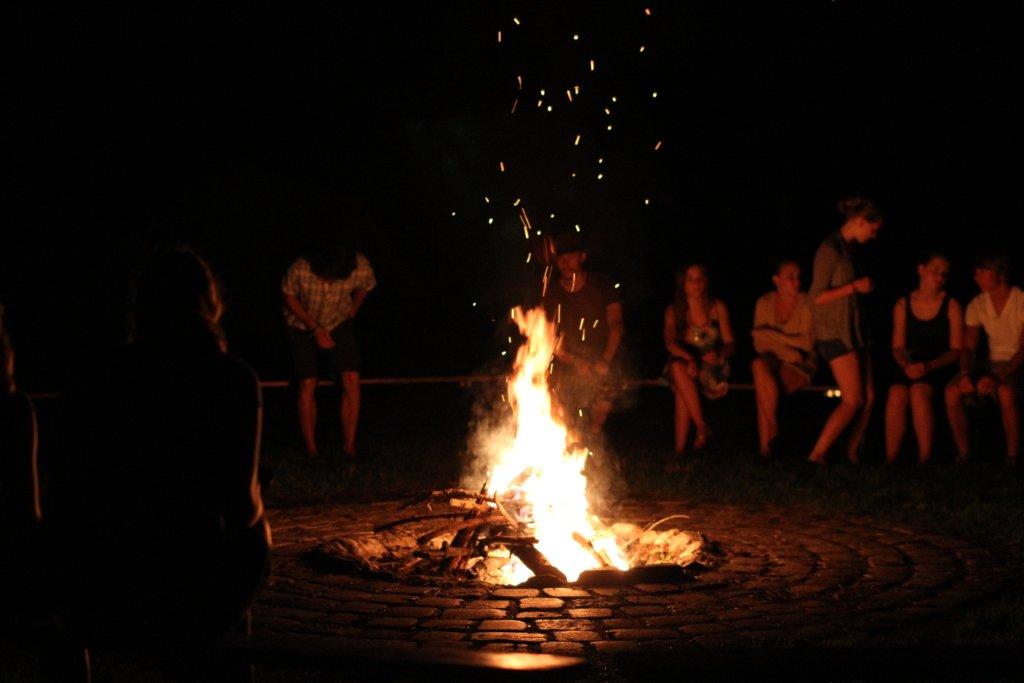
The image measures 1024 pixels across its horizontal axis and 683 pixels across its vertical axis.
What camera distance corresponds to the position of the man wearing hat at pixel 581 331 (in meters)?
11.9

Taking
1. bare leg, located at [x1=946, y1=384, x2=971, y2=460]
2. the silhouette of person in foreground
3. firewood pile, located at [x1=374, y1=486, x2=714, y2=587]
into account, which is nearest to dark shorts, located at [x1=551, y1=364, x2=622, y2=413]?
bare leg, located at [x1=946, y1=384, x2=971, y2=460]

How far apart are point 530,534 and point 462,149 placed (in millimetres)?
Answer: 21082

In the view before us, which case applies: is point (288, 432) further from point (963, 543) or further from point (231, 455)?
point (231, 455)

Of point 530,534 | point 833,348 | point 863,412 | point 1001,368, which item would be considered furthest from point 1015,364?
point 530,534

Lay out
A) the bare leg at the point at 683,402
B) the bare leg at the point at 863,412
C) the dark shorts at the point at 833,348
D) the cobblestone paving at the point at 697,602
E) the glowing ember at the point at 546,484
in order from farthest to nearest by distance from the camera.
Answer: the bare leg at the point at 683,402
the bare leg at the point at 863,412
the dark shorts at the point at 833,348
the glowing ember at the point at 546,484
the cobblestone paving at the point at 697,602

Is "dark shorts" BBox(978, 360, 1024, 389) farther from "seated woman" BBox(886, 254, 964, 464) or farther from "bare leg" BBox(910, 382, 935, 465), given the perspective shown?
"bare leg" BBox(910, 382, 935, 465)

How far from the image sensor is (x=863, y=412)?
11.5 meters

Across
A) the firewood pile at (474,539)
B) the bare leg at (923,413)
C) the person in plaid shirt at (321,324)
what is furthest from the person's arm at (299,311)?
the bare leg at (923,413)

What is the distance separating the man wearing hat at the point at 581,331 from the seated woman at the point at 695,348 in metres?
0.59

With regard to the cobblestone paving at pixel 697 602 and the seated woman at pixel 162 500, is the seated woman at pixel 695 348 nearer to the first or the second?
the cobblestone paving at pixel 697 602

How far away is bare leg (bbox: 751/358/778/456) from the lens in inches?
467

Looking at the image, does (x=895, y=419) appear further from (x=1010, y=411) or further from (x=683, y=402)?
(x=683, y=402)

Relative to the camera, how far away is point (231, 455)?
396 cm

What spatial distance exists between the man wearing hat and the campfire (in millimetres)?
2660
